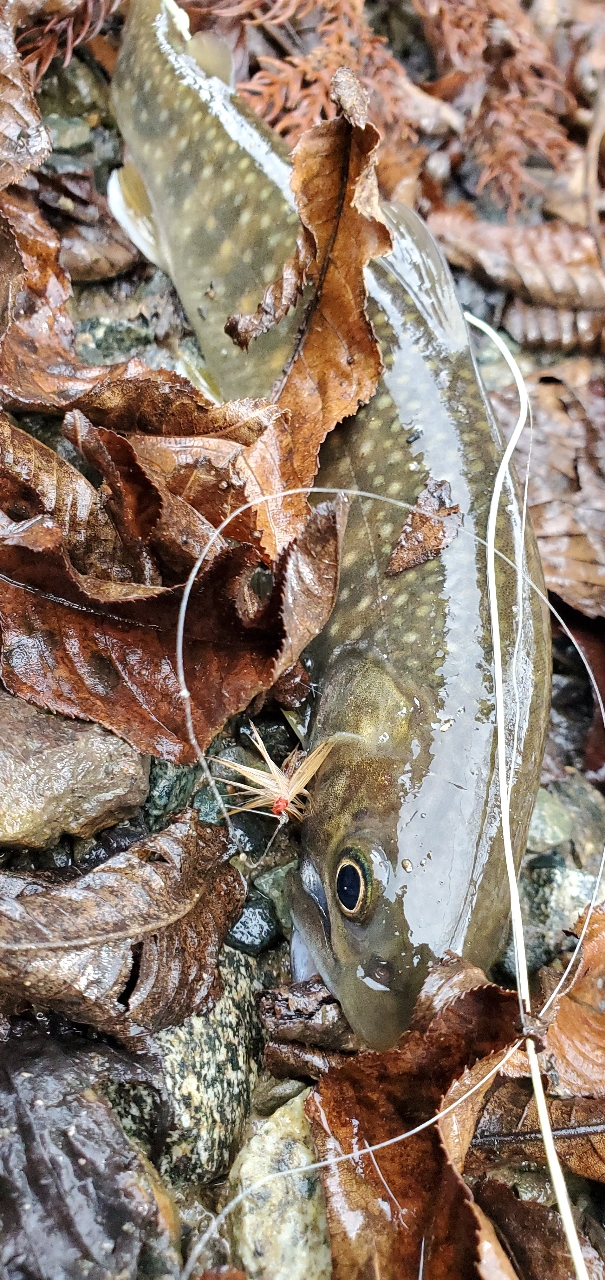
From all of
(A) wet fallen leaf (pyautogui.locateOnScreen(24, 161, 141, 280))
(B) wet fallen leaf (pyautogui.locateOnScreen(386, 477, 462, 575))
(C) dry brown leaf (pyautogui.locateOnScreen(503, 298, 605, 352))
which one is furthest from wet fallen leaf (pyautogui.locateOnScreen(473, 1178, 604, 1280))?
(C) dry brown leaf (pyautogui.locateOnScreen(503, 298, 605, 352))

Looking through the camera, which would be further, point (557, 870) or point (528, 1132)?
point (557, 870)

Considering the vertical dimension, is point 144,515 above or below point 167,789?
above

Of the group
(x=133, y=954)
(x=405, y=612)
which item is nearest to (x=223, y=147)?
(x=405, y=612)

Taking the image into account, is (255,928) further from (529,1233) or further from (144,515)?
(144,515)

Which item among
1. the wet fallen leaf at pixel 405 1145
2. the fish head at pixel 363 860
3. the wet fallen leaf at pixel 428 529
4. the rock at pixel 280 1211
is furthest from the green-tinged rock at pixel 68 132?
the rock at pixel 280 1211

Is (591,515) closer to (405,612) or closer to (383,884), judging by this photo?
(405,612)

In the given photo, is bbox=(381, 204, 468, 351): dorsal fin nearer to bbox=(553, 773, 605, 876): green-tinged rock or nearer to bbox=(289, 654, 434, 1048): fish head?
bbox=(289, 654, 434, 1048): fish head

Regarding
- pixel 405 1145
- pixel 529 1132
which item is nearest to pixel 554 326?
Answer: pixel 529 1132

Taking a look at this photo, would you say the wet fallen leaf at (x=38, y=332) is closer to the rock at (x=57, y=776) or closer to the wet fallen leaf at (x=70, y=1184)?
the rock at (x=57, y=776)
